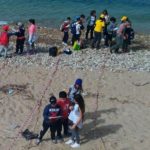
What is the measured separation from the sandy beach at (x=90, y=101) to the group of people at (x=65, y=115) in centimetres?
31

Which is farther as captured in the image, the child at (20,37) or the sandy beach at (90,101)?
the child at (20,37)

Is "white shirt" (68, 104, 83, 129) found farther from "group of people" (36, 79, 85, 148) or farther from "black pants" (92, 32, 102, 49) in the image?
"black pants" (92, 32, 102, 49)

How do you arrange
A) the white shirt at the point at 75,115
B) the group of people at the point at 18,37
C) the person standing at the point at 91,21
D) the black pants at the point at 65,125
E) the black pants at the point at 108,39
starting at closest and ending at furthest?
the white shirt at the point at 75,115 → the black pants at the point at 65,125 → the group of people at the point at 18,37 → the black pants at the point at 108,39 → the person standing at the point at 91,21

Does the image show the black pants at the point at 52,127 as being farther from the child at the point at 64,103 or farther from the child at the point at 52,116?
the child at the point at 64,103

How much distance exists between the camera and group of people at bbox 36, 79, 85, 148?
1507cm

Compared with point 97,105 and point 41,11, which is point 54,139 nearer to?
point 97,105

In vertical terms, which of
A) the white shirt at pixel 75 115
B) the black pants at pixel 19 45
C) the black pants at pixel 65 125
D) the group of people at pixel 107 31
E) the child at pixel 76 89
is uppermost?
the group of people at pixel 107 31

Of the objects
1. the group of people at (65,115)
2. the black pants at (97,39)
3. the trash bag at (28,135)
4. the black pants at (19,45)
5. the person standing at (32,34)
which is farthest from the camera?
the black pants at (97,39)

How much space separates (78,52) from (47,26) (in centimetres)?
949

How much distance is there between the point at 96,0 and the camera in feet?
129

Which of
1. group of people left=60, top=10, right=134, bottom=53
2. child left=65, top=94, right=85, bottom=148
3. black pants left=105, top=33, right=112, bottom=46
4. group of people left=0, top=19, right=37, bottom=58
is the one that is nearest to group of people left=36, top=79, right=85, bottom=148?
child left=65, top=94, right=85, bottom=148

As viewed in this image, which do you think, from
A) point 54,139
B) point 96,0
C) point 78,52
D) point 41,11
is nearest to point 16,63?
point 78,52

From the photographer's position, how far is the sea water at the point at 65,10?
33625mm

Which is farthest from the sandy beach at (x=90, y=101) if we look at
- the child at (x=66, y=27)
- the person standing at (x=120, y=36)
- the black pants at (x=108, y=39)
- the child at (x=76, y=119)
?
the black pants at (x=108, y=39)
